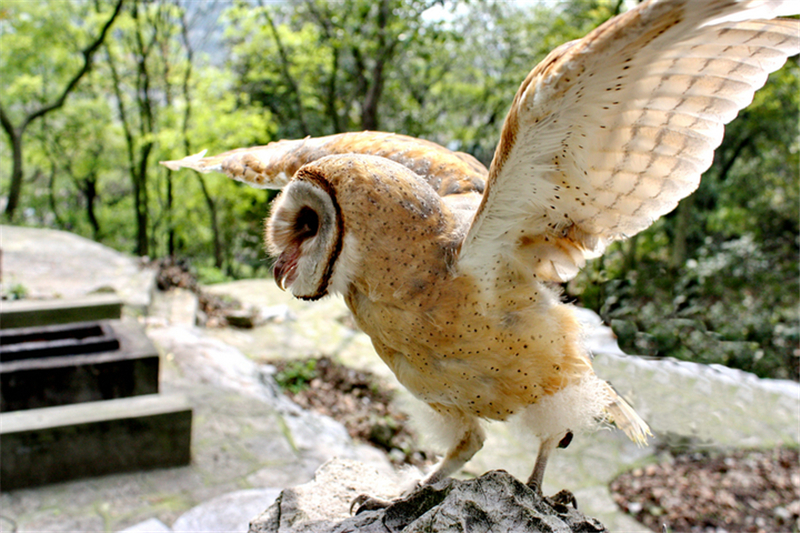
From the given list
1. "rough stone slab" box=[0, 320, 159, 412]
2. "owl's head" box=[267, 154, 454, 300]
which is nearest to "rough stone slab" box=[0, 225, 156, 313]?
"rough stone slab" box=[0, 320, 159, 412]

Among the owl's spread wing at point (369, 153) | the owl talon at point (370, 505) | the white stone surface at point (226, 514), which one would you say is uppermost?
the owl's spread wing at point (369, 153)

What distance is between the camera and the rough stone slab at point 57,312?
520 cm

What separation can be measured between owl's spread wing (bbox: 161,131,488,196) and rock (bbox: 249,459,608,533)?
1112 mm

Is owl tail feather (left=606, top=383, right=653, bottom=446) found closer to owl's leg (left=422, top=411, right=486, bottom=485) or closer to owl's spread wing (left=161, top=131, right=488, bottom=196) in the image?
owl's leg (left=422, top=411, right=486, bottom=485)

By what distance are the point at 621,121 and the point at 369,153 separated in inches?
40.9

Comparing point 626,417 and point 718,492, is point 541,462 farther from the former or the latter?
point 718,492

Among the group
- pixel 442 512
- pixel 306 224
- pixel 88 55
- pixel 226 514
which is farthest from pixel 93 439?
pixel 88 55

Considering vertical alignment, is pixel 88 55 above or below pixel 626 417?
above

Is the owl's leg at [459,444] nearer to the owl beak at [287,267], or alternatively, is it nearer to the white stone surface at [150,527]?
the owl beak at [287,267]

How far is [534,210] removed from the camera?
177 centimetres

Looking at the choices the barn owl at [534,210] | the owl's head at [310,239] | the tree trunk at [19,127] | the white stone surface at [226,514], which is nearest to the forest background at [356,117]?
the tree trunk at [19,127]

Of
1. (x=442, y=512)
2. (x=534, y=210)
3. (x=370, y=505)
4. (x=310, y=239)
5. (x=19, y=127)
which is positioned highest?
(x=534, y=210)

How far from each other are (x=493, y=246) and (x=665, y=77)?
2.22ft

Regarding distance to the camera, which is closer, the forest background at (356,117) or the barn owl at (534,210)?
the barn owl at (534,210)
